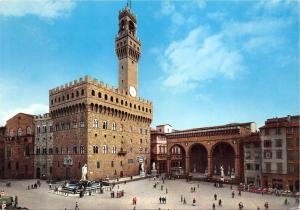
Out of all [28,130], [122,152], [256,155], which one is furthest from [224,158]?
[28,130]

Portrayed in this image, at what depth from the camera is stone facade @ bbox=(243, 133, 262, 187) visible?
4247 centimetres

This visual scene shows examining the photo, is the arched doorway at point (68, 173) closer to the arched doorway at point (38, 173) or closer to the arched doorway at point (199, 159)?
the arched doorway at point (38, 173)

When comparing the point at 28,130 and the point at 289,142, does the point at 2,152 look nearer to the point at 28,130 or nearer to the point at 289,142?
the point at 28,130

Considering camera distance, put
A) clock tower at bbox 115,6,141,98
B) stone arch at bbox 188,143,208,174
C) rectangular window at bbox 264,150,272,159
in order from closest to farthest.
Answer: rectangular window at bbox 264,150,272,159, clock tower at bbox 115,6,141,98, stone arch at bbox 188,143,208,174

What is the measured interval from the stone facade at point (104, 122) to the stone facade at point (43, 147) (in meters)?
1.78

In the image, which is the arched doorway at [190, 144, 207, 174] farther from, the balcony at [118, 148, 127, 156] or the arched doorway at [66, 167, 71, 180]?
the arched doorway at [66, 167, 71, 180]

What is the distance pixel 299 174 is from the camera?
35.4 metres

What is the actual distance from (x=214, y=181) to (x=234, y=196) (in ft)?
41.1

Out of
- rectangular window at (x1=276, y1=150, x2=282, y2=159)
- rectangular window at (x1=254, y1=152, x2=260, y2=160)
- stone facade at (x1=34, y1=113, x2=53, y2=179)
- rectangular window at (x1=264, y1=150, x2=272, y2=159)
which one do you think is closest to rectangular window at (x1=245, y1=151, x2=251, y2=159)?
rectangular window at (x1=254, y1=152, x2=260, y2=160)

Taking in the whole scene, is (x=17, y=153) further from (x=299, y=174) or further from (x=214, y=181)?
(x=299, y=174)

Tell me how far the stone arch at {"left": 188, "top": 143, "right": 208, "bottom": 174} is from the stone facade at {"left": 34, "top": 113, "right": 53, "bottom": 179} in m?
32.5

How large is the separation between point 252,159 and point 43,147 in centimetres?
4264

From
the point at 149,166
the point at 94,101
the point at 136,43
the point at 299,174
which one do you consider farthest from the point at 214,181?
the point at 136,43

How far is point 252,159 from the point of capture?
43500mm
